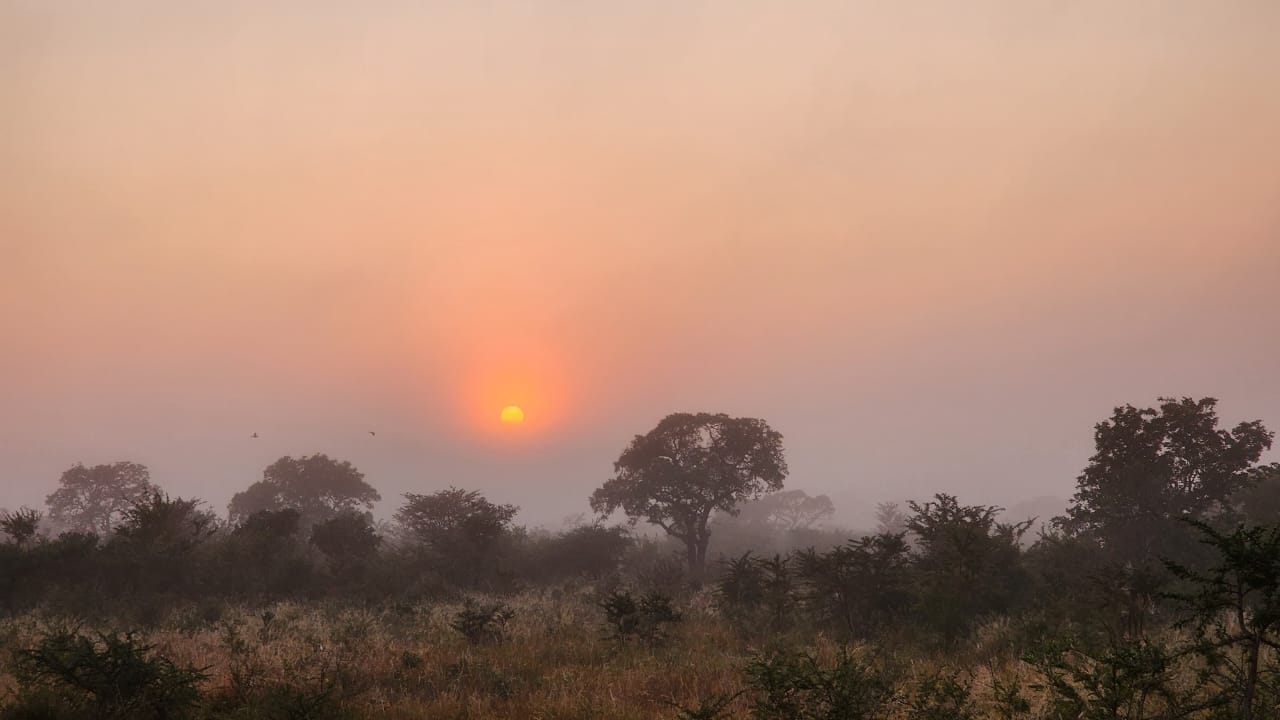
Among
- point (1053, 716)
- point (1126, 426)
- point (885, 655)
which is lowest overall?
point (885, 655)

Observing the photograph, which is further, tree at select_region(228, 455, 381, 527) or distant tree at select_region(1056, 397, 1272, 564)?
tree at select_region(228, 455, 381, 527)

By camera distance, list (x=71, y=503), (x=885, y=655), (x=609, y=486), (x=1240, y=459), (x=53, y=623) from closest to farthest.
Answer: (x=885, y=655), (x=53, y=623), (x=1240, y=459), (x=609, y=486), (x=71, y=503)

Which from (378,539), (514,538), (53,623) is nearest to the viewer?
(53,623)

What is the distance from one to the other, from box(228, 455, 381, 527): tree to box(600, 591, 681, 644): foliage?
43905 millimetres

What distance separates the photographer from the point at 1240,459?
22.3 meters

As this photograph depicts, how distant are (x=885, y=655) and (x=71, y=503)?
7864 cm

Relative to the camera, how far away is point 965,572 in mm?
17172

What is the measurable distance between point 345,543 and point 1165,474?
38689 mm

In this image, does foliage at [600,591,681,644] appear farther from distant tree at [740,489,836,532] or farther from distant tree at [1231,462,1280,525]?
distant tree at [740,489,836,532]

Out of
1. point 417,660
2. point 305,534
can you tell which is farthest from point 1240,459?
point 305,534

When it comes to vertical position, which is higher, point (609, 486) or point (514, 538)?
A: point (609, 486)

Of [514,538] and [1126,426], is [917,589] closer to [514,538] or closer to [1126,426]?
[1126,426]

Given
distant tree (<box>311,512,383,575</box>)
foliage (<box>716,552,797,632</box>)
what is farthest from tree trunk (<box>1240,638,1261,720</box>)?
distant tree (<box>311,512,383,575</box>)

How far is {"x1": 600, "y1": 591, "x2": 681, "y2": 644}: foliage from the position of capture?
16844 millimetres
